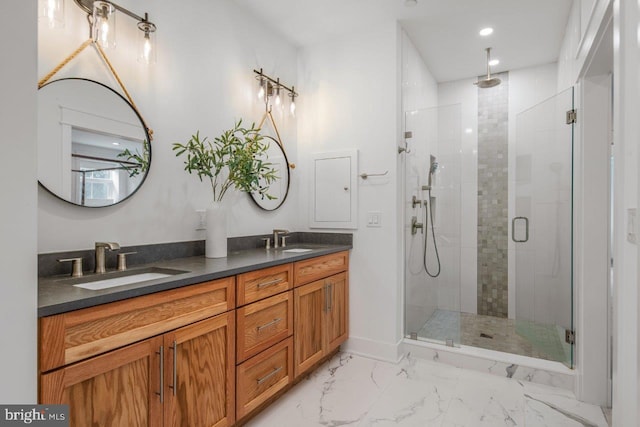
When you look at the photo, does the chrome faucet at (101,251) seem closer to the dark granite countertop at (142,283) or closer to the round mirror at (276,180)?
the dark granite countertop at (142,283)

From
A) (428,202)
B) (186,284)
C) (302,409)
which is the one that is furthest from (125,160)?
(428,202)

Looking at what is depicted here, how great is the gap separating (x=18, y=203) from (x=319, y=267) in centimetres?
176

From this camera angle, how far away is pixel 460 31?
283cm

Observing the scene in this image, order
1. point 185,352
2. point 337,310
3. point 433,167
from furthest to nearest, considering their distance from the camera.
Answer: point 433,167
point 337,310
point 185,352

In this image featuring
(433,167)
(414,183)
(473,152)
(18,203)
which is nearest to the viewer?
(18,203)

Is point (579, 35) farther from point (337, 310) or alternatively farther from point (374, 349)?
point (374, 349)

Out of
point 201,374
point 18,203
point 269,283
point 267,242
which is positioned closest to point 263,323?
point 269,283

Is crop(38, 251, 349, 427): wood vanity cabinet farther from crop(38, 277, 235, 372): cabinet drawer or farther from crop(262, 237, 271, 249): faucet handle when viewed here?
crop(262, 237, 271, 249): faucet handle

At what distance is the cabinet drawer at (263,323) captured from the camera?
169cm

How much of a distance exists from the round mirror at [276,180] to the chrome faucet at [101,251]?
47.4 inches

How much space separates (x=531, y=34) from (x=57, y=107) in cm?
352

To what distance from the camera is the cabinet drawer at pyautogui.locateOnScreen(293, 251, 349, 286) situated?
217cm

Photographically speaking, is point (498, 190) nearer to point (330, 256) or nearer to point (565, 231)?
point (565, 231)

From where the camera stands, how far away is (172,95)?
2.02 m
